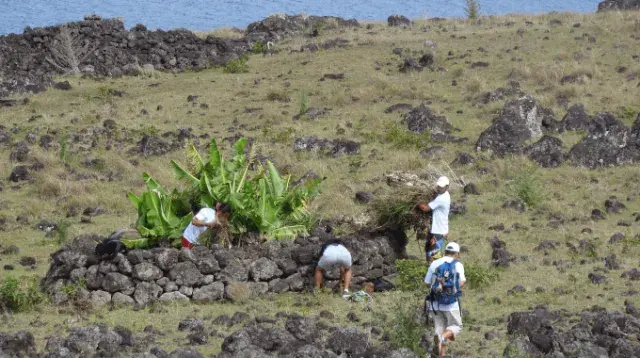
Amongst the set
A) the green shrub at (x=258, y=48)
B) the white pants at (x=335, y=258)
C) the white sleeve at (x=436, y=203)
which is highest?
the green shrub at (x=258, y=48)

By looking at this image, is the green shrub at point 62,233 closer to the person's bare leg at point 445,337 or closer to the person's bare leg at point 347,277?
the person's bare leg at point 347,277

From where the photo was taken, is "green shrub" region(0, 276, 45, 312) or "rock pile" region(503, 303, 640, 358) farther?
"green shrub" region(0, 276, 45, 312)

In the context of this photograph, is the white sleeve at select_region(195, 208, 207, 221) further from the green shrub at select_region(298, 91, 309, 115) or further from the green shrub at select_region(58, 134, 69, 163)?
the green shrub at select_region(298, 91, 309, 115)

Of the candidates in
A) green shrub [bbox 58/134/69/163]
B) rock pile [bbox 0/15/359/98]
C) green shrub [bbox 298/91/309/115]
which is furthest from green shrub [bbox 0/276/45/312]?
rock pile [bbox 0/15/359/98]

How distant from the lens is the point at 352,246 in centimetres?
1477

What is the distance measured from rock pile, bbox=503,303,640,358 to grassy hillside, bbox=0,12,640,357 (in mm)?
411

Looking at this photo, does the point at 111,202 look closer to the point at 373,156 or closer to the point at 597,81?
the point at 373,156

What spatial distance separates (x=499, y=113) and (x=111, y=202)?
10.2 m

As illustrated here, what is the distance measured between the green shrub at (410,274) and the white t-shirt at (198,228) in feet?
8.59

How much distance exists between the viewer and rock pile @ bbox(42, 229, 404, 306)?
45.8ft

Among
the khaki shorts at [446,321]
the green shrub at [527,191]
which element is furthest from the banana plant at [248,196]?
the green shrub at [527,191]

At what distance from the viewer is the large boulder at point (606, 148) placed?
72.8ft

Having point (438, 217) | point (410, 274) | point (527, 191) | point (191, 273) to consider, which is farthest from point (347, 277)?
point (527, 191)

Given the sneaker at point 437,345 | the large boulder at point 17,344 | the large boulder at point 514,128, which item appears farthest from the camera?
the large boulder at point 514,128
